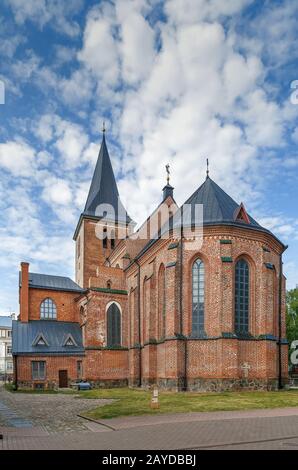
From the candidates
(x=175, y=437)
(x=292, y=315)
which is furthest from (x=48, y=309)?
(x=175, y=437)

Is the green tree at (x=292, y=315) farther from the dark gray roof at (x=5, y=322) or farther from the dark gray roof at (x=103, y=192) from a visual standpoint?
the dark gray roof at (x=5, y=322)

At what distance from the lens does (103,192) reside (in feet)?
166

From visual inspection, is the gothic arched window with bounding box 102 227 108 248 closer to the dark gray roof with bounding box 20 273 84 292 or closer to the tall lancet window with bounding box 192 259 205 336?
the dark gray roof with bounding box 20 273 84 292

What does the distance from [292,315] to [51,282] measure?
28.0m

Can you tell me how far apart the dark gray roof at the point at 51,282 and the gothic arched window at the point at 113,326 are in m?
6.49

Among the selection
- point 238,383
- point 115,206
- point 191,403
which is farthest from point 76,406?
point 115,206

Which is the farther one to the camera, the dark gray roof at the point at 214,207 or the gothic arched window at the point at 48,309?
the gothic arched window at the point at 48,309

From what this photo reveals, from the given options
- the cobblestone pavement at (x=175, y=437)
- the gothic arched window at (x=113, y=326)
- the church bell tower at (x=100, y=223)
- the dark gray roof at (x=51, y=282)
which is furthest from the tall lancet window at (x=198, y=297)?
the church bell tower at (x=100, y=223)

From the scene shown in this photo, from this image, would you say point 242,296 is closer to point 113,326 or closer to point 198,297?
point 198,297

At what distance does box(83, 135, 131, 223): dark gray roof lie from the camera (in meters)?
49.8

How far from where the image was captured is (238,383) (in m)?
26.4

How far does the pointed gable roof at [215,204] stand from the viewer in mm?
28859
